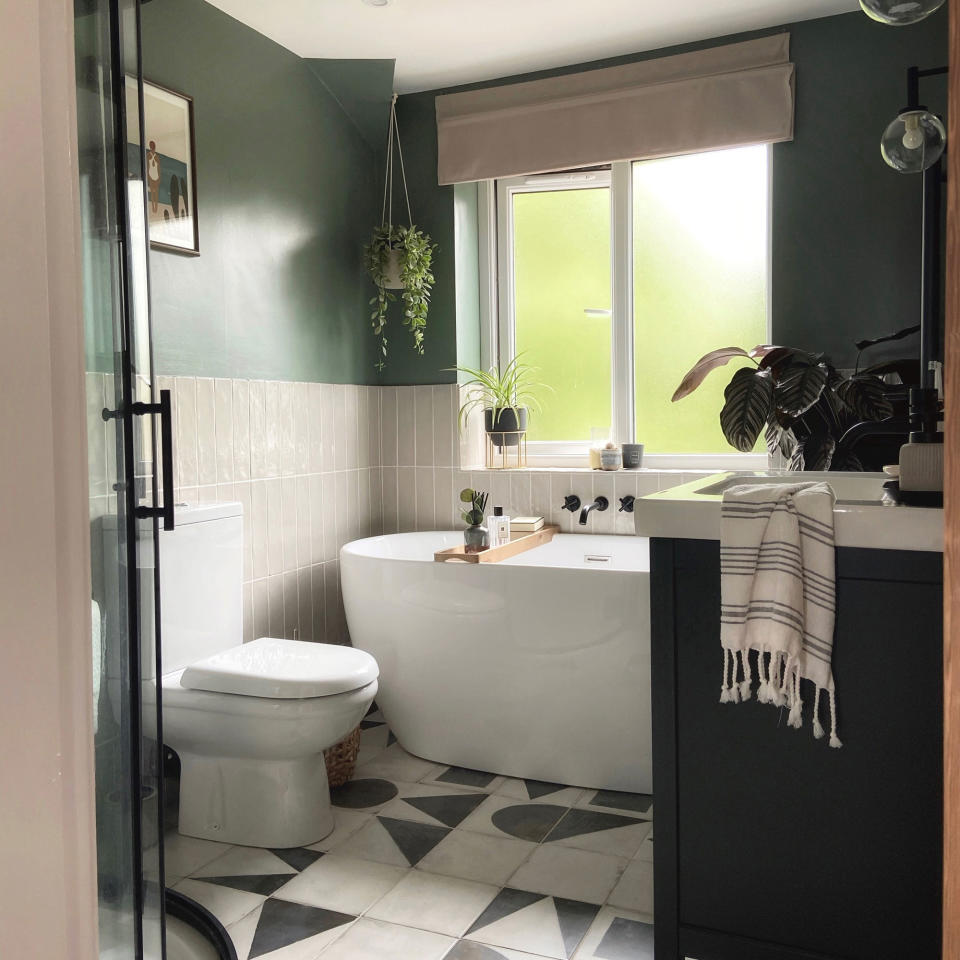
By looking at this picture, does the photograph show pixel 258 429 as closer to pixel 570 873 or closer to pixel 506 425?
pixel 506 425

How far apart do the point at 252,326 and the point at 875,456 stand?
2.18 meters

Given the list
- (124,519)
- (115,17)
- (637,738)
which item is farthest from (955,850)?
(637,738)

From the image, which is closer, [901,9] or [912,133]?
[901,9]

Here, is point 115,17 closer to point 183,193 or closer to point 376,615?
point 183,193

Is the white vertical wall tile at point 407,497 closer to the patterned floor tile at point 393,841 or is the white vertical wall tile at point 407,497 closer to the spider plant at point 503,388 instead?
the spider plant at point 503,388

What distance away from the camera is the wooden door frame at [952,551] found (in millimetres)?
920

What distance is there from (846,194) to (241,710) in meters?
2.75

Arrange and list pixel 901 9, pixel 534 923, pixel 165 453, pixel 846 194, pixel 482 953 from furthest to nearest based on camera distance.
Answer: pixel 846 194 < pixel 534 923 < pixel 482 953 < pixel 901 9 < pixel 165 453

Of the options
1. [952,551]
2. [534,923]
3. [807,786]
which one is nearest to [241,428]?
[534,923]

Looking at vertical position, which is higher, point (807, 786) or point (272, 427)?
point (272, 427)

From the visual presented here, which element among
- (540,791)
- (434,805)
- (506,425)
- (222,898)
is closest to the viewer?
(222,898)

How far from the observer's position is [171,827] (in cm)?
258

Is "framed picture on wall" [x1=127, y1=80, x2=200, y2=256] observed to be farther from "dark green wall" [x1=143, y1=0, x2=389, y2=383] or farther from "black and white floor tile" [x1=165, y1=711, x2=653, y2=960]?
"black and white floor tile" [x1=165, y1=711, x2=653, y2=960]

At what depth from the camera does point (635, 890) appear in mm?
2225
